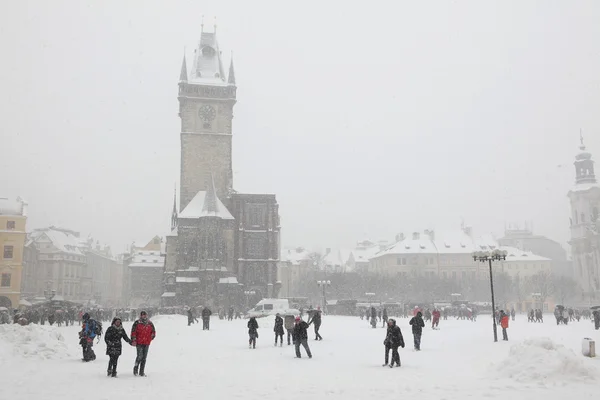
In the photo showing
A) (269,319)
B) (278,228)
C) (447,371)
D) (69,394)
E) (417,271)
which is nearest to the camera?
(69,394)

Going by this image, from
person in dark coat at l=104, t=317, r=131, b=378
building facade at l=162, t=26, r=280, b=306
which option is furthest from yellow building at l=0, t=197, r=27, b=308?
person in dark coat at l=104, t=317, r=131, b=378

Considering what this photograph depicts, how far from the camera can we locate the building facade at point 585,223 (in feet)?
318

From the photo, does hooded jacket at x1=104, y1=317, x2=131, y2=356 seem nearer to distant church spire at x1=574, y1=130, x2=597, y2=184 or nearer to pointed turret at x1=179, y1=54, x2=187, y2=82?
pointed turret at x1=179, y1=54, x2=187, y2=82

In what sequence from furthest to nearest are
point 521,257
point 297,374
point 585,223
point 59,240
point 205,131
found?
point 521,257 → point 59,240 → point 585,223 → point 205,131 → point 297,374

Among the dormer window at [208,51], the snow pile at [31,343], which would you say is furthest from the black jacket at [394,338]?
the dormer window at [208,51]

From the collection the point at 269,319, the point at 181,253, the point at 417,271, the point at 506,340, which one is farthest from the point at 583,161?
the point at 506,340

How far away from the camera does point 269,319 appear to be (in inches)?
1679

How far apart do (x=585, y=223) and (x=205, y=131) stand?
68233mm

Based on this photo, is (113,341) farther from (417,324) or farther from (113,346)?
(417,324)

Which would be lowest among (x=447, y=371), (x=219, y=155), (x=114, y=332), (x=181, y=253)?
(x=447, y=371)

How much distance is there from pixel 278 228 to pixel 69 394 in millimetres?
62009

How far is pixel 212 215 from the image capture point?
69312mm

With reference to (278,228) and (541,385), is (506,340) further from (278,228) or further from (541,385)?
(278,228)

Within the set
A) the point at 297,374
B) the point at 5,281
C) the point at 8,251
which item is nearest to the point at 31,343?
the point at 297,374
